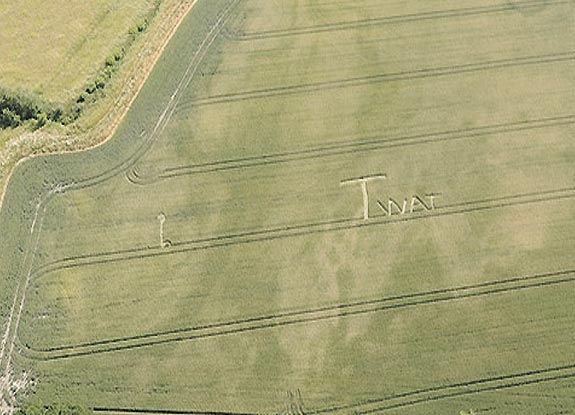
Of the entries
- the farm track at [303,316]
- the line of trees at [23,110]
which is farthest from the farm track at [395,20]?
the farm track at [303,316]

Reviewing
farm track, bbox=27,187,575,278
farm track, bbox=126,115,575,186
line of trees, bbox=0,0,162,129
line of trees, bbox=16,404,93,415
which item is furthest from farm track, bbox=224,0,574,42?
line of trees, bbox=16,404,93,415

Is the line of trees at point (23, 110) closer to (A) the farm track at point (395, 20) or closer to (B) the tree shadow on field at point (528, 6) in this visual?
(A) the farm track at point (395, 20)

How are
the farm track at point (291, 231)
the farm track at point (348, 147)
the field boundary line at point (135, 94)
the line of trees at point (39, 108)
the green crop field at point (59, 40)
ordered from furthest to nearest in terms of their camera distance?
the green crop field at point (59, 40) < the line of trees at point (39, 108) < the farm track at point (348, 147) < the field boundary line at point (135, 94) < the farm track at point (291, 231)

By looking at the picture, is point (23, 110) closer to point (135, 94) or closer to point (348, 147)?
point (135, 94)

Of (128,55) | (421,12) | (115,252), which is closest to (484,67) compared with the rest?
(421,12)

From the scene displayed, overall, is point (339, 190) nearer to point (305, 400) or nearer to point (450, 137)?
point (450, 137)
